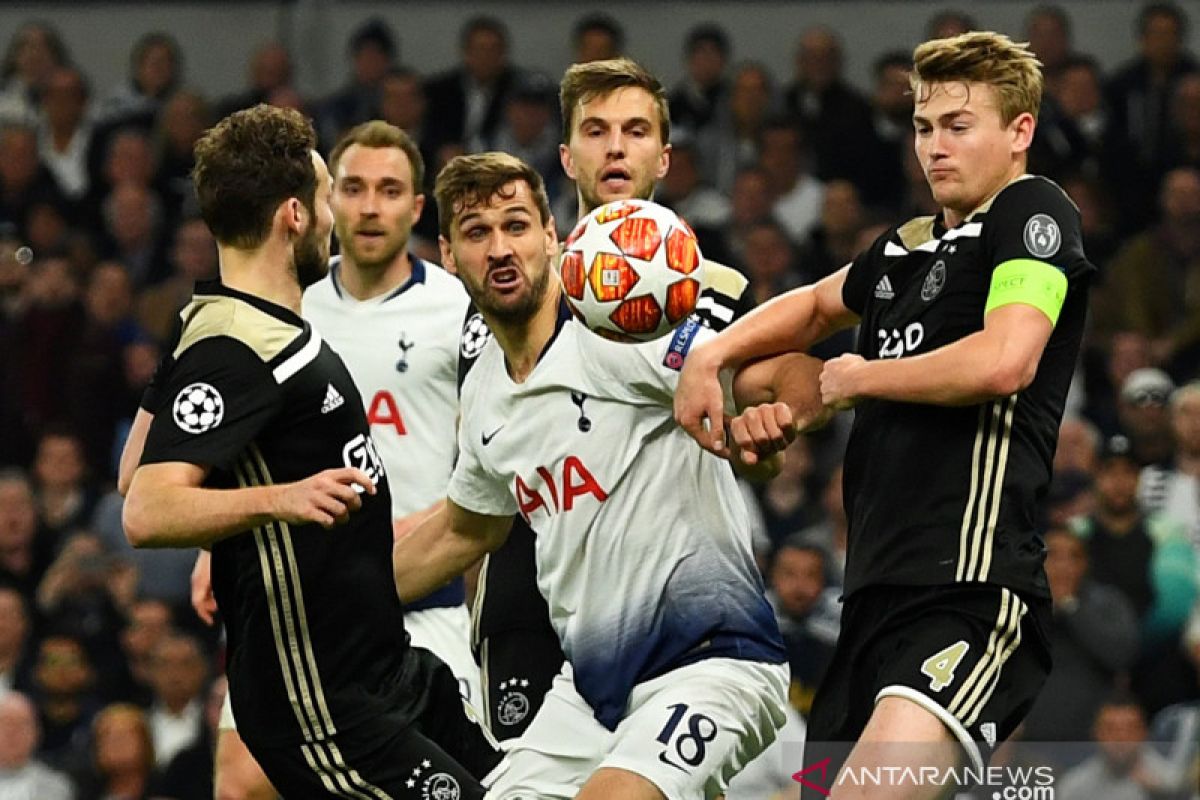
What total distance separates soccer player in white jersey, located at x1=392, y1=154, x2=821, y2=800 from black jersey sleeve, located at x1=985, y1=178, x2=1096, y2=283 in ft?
2.25

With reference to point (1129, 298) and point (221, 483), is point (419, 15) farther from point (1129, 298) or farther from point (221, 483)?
point (221, 483)

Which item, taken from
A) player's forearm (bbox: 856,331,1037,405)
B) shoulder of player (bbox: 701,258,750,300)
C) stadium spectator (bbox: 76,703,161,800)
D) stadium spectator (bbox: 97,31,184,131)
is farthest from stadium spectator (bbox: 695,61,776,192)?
player's forearm (bbox: 856,331,1037,405)

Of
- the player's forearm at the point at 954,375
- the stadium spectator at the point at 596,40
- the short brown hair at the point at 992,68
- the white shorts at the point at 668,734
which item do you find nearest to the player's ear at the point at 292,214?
the white shorts at the point at 668,734

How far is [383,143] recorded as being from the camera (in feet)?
28.0

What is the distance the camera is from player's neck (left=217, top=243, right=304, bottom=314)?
6031mm

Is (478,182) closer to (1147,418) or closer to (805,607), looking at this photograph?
(805,607)

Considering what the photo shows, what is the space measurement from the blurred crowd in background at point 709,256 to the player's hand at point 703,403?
499 cm

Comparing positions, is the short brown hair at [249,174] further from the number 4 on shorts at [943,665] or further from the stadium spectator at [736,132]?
the stadium spectator at [736,132]

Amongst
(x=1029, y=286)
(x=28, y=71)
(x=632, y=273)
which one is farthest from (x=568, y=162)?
(x=28, y=71)

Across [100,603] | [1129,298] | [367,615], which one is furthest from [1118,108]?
[367,615]

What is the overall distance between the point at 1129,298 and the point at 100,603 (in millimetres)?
6288

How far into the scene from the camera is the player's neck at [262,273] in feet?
19.8

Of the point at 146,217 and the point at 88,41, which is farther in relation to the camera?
the point at 88,41

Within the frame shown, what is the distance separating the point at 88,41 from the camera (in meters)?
17.0
